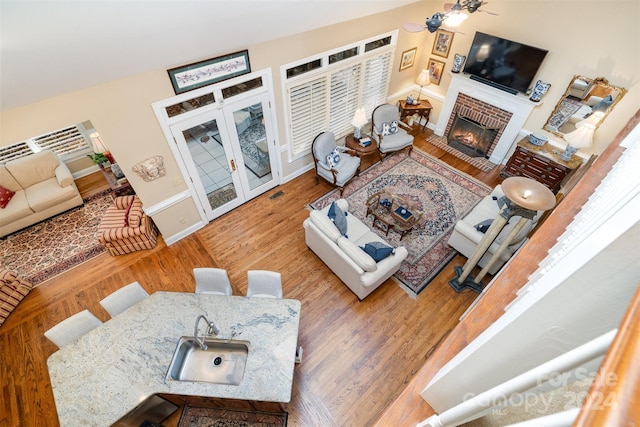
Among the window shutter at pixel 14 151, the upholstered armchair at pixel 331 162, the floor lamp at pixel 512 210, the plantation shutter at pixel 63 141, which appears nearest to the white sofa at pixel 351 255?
the floor lamp at pixel 512 210

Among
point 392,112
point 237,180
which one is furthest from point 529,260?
point 392,112

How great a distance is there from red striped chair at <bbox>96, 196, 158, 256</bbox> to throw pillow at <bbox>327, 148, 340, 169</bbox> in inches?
137

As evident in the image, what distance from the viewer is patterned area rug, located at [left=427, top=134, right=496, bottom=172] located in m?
6.99

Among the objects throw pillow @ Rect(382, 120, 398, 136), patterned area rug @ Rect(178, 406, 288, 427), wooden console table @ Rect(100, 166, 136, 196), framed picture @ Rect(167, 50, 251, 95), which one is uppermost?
framed picture @ Rect(167, 50, 251, 95)

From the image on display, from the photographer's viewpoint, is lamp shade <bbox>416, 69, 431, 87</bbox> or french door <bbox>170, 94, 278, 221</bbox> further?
lamp shade <bbox>416, 69, 431, 87</bbox>

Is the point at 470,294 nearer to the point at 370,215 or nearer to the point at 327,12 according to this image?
the point at 370,215

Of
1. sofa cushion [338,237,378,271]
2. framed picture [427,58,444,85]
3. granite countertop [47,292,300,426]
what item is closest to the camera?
granite countertop [47,292,300,426]

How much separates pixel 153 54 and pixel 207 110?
144 centimetres

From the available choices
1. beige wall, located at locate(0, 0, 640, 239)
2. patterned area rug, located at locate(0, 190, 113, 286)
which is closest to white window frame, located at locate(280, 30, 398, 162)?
→ beige wall, located at locate(0, 0, 640, 239)

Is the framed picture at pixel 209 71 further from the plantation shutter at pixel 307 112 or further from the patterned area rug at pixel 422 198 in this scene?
the patterned area rug at pixel 422 198

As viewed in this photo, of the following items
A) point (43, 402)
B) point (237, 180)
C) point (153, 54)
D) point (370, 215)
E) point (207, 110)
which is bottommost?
point (43, 402)

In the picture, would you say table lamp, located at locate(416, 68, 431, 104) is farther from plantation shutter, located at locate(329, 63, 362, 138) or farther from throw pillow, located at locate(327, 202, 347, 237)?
throw pillow, located at locate(327, 202, 347, 237)

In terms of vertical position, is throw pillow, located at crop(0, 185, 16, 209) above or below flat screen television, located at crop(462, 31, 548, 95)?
below

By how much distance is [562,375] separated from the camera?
2.32 feet
